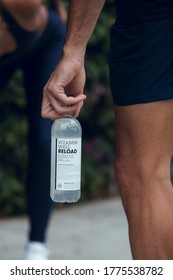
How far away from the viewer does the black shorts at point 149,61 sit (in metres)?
3.28

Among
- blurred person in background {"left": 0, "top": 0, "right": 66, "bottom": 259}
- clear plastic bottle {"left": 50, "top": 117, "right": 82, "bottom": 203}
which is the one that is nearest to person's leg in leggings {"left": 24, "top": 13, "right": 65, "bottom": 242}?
blurred person in background {"left": 0, "top": 0, "right": 66, "bottom": 259}

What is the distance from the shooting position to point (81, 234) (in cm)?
611

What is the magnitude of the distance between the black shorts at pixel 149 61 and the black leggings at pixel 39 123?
5.58 feet

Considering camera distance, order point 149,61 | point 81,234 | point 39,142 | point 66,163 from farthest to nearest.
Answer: point 81,234 < point 39,142 < point 66,163 < point 149,61

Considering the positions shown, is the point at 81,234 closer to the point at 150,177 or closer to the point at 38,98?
the point at 38,98

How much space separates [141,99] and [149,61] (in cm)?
13

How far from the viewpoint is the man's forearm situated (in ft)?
11.0

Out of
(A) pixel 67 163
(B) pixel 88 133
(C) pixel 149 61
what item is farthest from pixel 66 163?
(B) pixel 88 133

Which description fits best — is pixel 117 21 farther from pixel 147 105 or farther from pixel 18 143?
pixel 18 143

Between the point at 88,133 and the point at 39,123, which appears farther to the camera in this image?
the point at 88,133

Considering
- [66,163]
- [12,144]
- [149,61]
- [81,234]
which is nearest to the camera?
[149,61]

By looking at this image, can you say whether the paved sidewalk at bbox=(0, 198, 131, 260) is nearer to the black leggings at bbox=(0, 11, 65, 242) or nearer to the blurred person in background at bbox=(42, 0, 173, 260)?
the black leggings at bbox=(0, 11, 65, 242)
